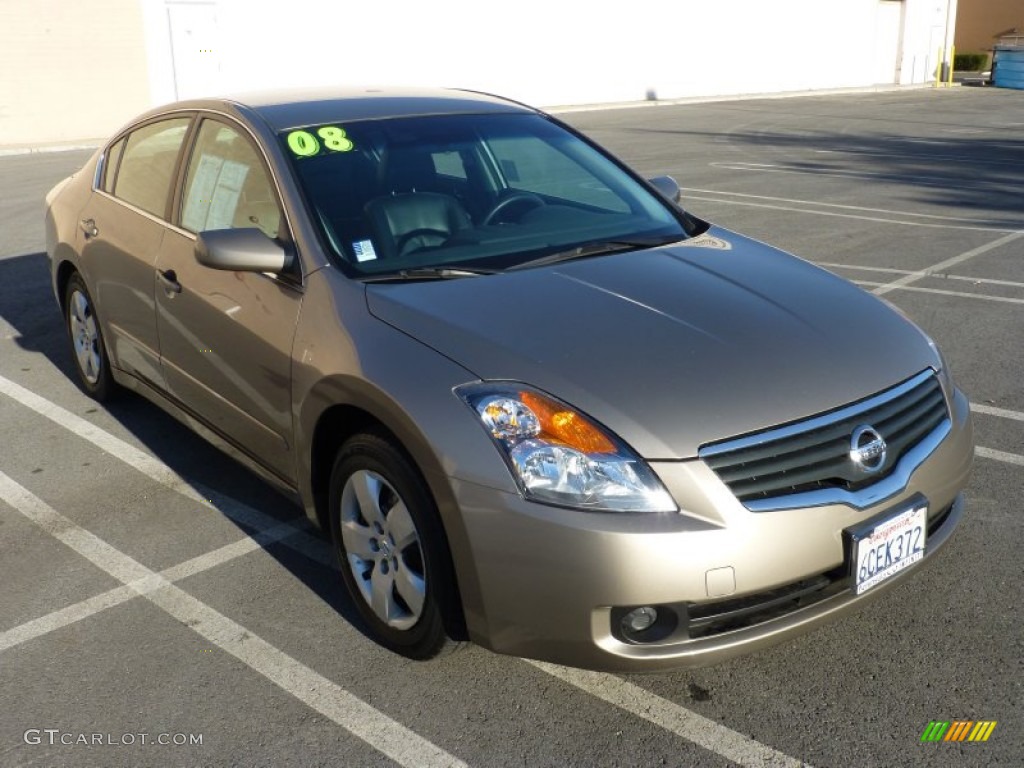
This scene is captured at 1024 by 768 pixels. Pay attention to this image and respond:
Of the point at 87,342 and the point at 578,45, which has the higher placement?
the point at 578,45

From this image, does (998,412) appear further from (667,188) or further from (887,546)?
(887,546)

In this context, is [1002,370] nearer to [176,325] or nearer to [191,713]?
[176,325]

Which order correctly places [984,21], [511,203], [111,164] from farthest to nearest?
[984,21]
[111,164]
[511,203]

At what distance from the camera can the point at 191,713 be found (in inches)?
130

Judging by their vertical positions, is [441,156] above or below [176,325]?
above

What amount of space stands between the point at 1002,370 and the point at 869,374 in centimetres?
328

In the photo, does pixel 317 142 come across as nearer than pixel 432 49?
Yes

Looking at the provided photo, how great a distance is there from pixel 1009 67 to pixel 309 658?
1680 inches

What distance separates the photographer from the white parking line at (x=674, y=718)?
302 cm

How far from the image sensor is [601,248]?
4.11 metres

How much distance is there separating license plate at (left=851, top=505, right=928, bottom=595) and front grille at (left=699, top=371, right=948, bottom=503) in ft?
0.43

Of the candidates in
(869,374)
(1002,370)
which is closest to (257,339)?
(869,374)

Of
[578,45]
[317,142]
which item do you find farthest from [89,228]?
[578,45]

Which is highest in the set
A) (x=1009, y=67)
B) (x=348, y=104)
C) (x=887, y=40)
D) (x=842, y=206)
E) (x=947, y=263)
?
(x=348, y=104)
